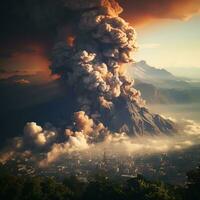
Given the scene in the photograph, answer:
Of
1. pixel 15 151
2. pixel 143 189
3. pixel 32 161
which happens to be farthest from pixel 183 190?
pixel 15 151

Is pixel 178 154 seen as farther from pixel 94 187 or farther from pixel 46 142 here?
pixel 94 187

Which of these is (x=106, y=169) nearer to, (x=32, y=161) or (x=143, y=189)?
(x=32, y=161)

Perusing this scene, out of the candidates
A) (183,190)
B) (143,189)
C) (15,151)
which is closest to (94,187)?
(143,189)

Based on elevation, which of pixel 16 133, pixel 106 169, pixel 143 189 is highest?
pixel 16 133

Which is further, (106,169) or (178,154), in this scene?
(178,154)

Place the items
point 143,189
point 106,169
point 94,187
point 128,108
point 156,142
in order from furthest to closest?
point 156,142 → point 128,108 → point 106,169 → point 94,187 → point 143,189

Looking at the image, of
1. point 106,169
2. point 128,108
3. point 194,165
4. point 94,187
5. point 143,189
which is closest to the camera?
point 143,189

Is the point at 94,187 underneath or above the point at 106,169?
underneath
